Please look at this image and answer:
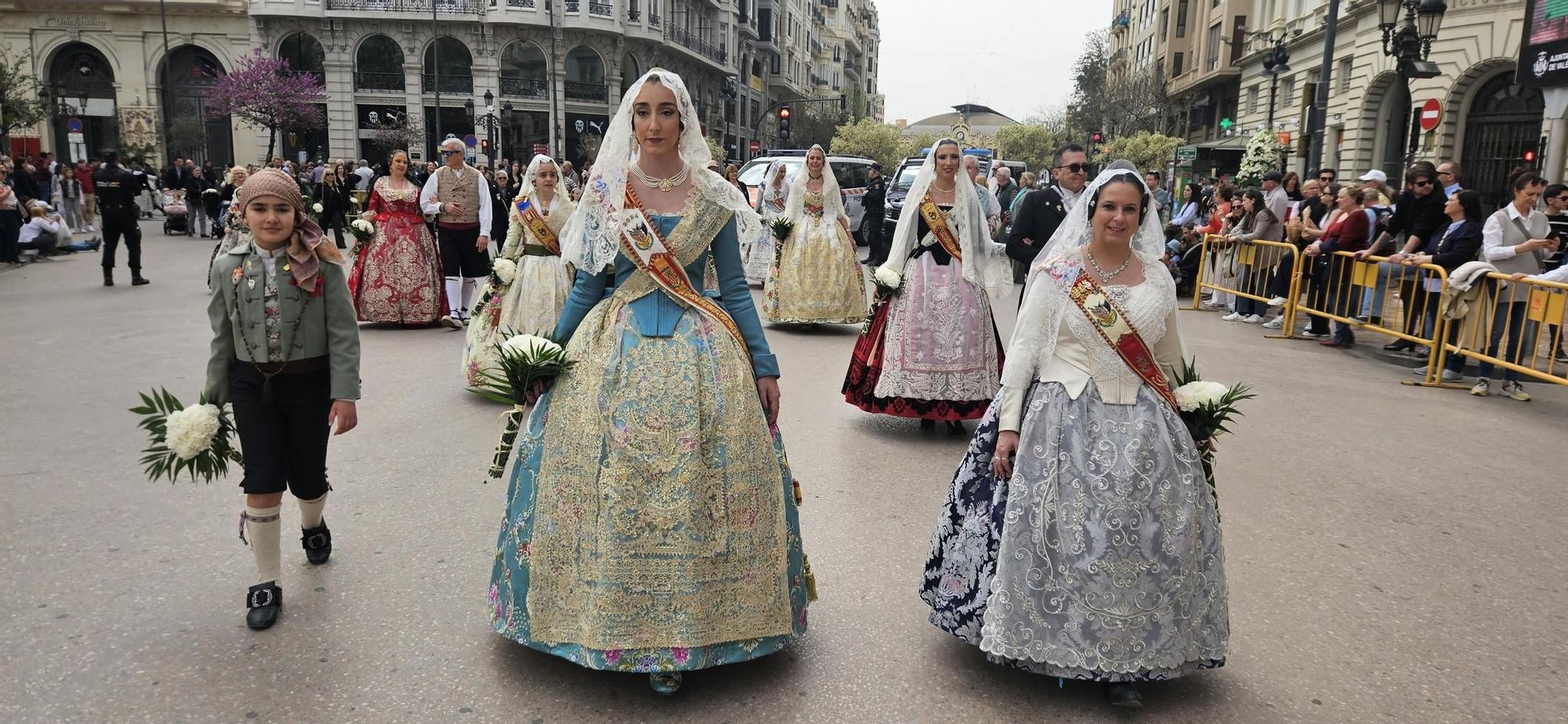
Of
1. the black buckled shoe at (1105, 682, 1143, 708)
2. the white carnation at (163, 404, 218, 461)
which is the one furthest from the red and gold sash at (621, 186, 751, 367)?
the white carnation at (163, 404, 218, 461)

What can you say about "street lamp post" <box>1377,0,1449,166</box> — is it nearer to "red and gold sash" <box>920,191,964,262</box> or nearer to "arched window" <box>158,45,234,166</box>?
"red and gold sash" <box>920,191,964,262</box>

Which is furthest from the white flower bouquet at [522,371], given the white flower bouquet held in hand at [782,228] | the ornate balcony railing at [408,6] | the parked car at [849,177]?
the ornate balcony railing at [408,6]

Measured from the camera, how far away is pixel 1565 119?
64.1 ft

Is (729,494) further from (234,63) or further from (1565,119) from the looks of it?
(234,63)

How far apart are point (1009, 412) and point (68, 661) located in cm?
319

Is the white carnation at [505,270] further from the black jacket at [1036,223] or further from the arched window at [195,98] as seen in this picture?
the arched window at [195,98]

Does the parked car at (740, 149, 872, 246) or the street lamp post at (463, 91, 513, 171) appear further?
the street lamp post at (463, 91, 513, 171)

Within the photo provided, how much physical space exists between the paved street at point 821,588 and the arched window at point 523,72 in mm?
42830

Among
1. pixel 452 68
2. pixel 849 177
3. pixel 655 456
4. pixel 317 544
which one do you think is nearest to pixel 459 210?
pixel 317 544

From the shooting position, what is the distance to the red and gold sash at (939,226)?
6883 millimetres

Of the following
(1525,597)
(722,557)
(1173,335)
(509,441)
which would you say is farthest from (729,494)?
(1525,597)

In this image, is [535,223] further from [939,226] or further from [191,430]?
[191,430]

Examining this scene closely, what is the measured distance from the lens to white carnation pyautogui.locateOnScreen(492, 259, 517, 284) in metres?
7.77

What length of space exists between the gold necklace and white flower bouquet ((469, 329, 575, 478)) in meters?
0.61
